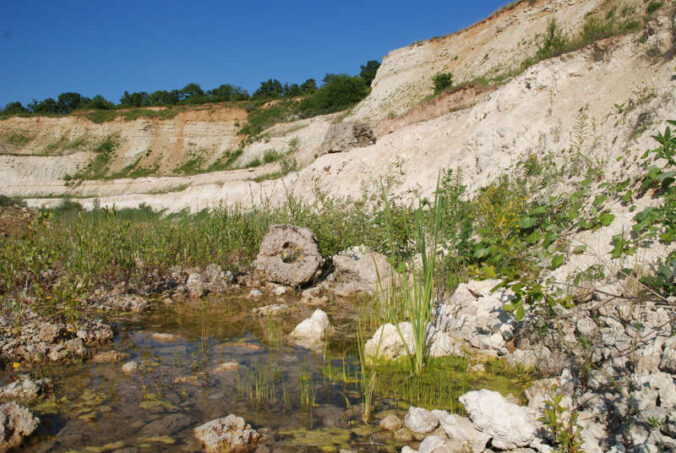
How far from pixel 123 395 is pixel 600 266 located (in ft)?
14.6

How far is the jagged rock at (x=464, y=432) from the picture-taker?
2.71 metres

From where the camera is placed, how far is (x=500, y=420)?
272 centimetres

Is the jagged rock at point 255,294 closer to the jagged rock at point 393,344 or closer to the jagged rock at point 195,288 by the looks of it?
the jagged rock at point 195,288

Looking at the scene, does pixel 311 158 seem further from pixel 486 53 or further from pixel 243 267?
pixel 243 267

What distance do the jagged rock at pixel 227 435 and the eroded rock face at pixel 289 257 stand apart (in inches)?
187

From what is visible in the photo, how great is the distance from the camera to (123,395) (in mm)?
3434

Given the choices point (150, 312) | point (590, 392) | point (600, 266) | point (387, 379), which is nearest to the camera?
point (590, 392)

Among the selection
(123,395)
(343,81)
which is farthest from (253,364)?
(343,81)

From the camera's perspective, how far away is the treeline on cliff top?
1747 inches

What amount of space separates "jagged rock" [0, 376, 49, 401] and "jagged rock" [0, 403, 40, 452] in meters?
0.48

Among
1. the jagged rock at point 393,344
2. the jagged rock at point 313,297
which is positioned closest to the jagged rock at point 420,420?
the jagged rock at point 393,344

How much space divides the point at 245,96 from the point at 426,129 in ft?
174

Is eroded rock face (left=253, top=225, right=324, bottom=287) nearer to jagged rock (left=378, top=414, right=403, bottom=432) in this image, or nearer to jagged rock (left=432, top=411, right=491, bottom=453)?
jagged rock (left=378, top=414, right=403, bottom=432)

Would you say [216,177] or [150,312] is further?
[216,177]
